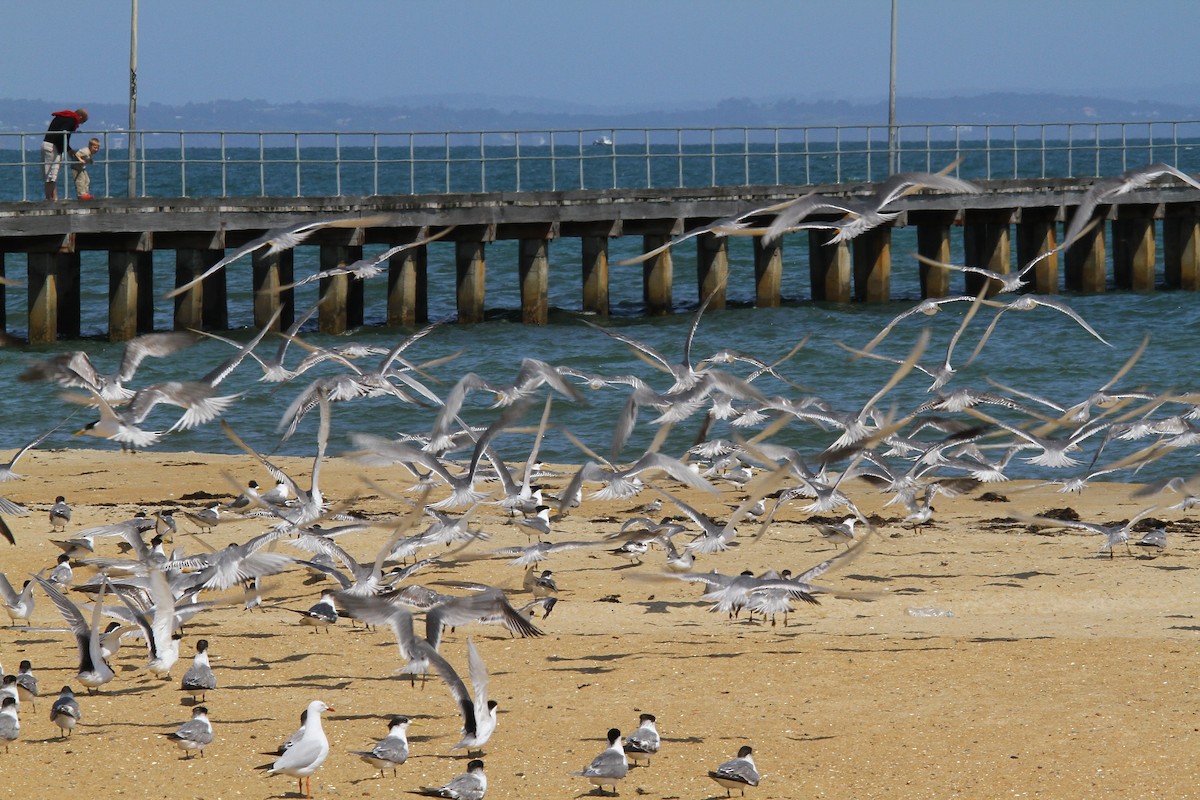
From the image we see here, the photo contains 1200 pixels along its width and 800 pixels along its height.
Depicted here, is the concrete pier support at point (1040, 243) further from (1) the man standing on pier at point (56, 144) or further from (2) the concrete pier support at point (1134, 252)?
(1) the man standing on pier at point (56, 144)

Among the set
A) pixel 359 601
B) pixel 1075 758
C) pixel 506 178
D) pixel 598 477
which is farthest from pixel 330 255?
pixel 506 178

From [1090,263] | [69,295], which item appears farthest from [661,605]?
[1090,263]

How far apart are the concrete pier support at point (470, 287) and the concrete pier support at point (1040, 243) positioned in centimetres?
1171

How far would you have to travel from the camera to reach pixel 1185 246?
37.8 metres

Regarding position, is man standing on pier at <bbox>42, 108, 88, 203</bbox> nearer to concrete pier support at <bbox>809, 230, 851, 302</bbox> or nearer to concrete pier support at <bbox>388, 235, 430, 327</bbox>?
concrete pier support at <bbox>388, 235, 430, 327</bbox>

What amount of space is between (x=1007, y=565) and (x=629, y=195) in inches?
750

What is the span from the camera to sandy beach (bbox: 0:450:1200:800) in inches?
342

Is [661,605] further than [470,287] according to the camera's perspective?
No

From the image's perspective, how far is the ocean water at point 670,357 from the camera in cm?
2375

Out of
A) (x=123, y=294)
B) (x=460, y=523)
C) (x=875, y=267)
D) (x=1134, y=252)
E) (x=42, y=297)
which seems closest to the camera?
(x=460, y=523)

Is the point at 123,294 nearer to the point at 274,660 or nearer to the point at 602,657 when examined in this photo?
the point at 274,660

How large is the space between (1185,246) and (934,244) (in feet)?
21.4

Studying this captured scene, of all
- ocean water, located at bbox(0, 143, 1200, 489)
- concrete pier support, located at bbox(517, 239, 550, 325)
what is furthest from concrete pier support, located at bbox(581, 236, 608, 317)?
concrete pier support, located at bbox(517, 239, 550, 325)

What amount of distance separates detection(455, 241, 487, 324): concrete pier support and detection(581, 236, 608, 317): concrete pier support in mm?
2061
